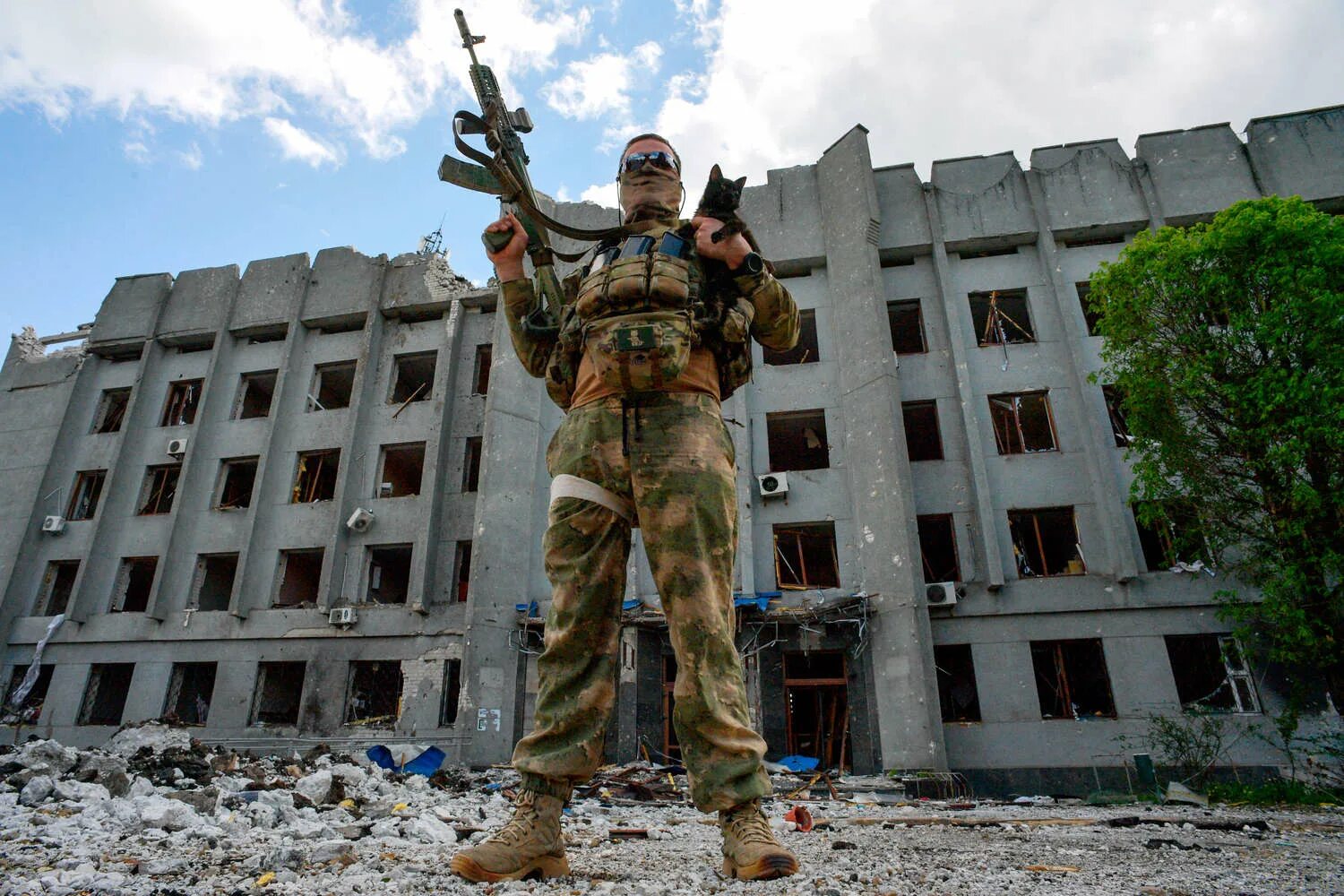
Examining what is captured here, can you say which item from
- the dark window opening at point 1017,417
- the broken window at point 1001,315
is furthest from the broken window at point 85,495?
the broken window at point 1001,315

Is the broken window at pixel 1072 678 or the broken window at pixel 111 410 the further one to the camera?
the broken window at pixel 111 410

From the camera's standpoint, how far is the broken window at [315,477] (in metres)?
19.4

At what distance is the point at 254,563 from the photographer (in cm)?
1808

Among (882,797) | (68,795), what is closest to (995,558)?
(882,797)

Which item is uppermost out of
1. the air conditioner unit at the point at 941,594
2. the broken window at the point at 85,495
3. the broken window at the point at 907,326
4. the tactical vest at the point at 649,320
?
the broken window at the point at 907,326

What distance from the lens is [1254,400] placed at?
11.6m

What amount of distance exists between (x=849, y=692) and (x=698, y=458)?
13.5 m

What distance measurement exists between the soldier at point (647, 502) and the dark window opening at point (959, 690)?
1475 centimetres

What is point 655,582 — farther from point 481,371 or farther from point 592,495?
point 481,371

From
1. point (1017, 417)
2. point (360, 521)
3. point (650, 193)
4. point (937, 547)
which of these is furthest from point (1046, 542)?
point (650, 193)

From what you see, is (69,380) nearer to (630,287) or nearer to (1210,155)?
(630,287)

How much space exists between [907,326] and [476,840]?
17.5m

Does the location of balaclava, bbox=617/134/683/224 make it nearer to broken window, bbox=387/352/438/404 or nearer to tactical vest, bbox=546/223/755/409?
tactical vest, bbox=546/223/755/409

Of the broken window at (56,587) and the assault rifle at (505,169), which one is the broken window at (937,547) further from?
the broken window at (56,587)
